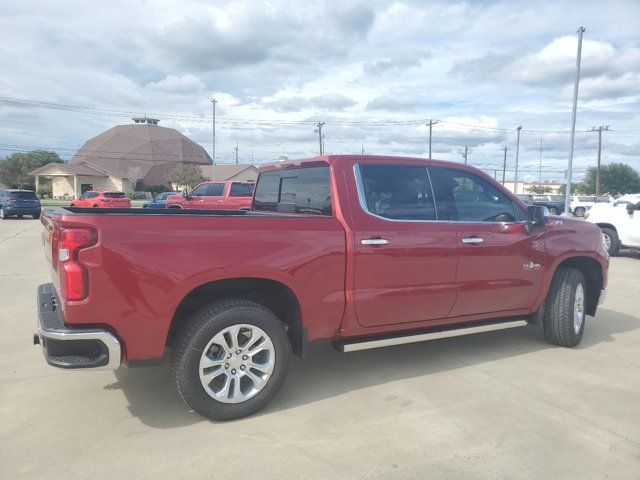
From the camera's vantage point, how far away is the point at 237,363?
364 centimetres

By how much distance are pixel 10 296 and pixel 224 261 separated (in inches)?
216

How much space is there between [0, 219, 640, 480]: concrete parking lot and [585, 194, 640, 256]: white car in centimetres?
854

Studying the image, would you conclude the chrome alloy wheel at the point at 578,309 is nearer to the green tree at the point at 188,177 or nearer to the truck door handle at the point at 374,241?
the truck door handle at the point at 374,241

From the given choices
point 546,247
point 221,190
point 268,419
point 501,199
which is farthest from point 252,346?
point 221,190

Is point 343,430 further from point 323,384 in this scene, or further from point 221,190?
point 221,190

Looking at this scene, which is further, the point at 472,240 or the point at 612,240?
the point at 612,240

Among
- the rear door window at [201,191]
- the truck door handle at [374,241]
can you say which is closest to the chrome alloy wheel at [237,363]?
the truck door handle at [374,241]

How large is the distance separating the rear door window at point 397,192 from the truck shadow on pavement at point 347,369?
55.1 inches

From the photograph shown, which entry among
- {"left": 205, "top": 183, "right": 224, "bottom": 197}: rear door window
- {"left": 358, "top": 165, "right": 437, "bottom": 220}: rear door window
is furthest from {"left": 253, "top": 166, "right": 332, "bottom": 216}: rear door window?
{"left": 205, "top": 183, "right": 224, "bottom": 197}: rear door window

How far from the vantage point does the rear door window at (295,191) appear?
4.34 m

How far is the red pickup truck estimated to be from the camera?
3.24 m

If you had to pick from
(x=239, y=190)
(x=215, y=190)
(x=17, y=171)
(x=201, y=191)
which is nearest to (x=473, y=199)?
(x=239, y=190)

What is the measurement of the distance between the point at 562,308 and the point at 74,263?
4.47m

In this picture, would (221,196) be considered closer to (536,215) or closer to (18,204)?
(18,204)
